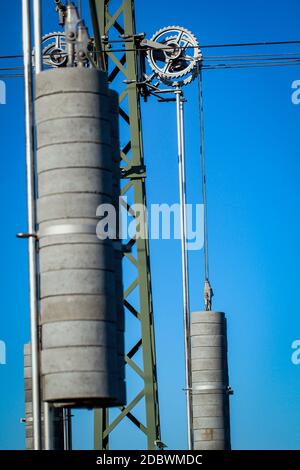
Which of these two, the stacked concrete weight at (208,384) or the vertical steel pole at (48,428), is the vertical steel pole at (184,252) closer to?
the stacked concrete weight at (208,384)

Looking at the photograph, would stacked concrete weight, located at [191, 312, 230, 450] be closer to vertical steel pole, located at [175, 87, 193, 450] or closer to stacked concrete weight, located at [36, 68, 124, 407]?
vertical steel pole, located at [175, 87, 193, 450]

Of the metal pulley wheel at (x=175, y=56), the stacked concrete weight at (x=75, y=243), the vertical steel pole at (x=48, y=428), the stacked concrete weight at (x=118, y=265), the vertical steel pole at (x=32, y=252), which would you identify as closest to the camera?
the stacked concrete weight at (x=75, y=243)

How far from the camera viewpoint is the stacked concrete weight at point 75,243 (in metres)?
18.6

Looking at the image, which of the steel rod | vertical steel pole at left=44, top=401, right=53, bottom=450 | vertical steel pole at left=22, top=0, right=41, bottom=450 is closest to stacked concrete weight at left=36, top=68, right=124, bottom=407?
vertical steel pole at left=22, top=0, right=41, bottom=450

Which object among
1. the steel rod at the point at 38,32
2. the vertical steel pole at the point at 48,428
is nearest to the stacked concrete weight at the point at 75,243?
the vertical steel pole at the point at 48,428

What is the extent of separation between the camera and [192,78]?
37.2 m

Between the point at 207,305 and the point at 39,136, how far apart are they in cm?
1993

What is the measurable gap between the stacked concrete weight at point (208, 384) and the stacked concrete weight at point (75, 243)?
1881 cm

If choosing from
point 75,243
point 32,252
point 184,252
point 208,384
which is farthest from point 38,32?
point 184,252

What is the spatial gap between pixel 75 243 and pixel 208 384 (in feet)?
63.8

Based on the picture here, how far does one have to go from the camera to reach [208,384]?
37.8m

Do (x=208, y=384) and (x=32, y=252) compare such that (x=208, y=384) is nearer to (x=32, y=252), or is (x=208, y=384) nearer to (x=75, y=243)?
(x=32, y=252)

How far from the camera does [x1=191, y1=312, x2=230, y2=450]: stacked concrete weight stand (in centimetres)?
3781
